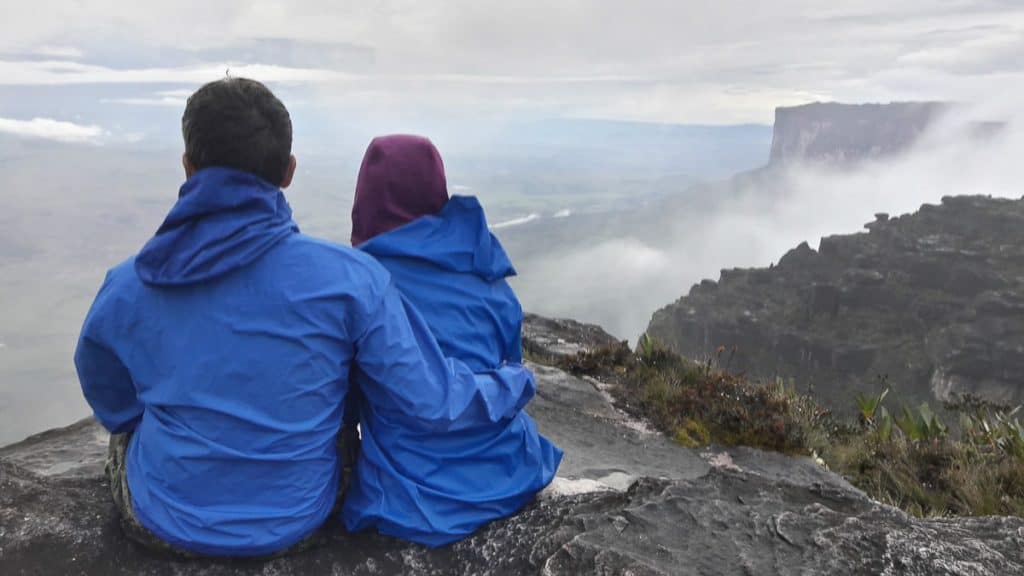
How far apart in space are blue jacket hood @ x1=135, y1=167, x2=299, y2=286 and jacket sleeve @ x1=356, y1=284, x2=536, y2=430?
1.62 feet

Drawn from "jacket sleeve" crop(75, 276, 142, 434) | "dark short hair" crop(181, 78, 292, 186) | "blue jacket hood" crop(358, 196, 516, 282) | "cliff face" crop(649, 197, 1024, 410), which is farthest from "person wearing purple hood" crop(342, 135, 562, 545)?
"cliff face" crop(649, 197, 1024, 410)

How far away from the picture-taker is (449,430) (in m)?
2.96

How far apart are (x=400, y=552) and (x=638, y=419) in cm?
482

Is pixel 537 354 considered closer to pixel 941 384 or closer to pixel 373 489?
pixel 373 489

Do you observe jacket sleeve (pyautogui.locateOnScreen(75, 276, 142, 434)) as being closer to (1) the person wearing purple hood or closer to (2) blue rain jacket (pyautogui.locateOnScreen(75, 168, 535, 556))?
(2) blue rain jacket (pyautogui.locateOnScreen(75, 168, 535, 556))

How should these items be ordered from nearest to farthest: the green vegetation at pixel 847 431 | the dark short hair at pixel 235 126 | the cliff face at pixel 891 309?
the dark short hair at pixel 235 126 → the green vegetation at pixel 847 431 → the cliff face at pixel 891 309

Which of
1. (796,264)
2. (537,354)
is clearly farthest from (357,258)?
(796,264)

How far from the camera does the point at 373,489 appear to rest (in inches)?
125

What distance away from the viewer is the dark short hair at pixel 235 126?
2.50 m

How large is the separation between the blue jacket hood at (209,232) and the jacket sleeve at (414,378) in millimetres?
493

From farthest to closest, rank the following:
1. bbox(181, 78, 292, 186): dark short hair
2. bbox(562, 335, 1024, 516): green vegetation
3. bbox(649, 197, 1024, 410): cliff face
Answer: bbox(649, 197, 1024, 410): cliff face → bbox(562, 335, 1024, 516): green vegetation → bbox(181, 78, 292, 186): dark short hair

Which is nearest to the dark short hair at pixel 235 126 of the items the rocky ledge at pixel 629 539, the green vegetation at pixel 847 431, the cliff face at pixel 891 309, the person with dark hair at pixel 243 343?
the person with dark hair at pixel 243 343

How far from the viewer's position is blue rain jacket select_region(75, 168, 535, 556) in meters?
2.56

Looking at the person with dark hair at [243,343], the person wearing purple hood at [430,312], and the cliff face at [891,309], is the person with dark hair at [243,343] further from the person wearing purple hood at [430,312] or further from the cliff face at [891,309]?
the cliff face at [891,309]
